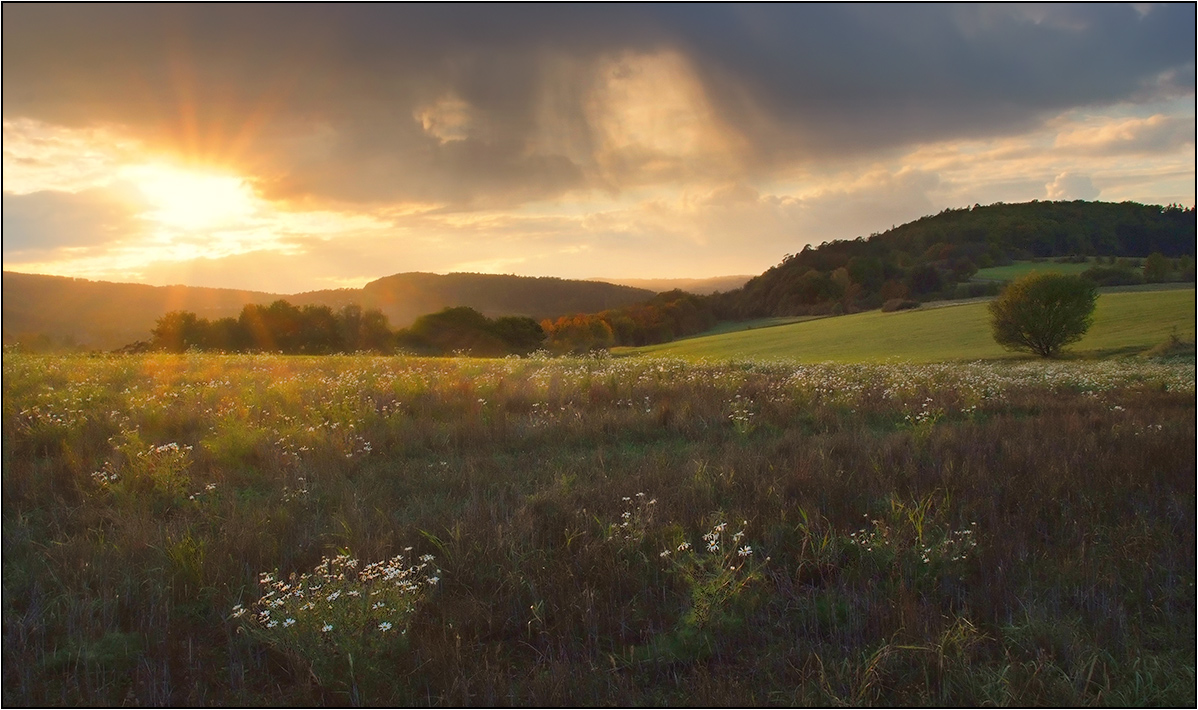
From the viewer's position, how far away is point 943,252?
10856cm

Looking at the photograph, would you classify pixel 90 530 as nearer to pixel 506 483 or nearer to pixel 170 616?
Result: pixel 170 616

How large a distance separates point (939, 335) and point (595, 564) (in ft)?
173

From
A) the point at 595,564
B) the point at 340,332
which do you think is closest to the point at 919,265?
the point at 340,332

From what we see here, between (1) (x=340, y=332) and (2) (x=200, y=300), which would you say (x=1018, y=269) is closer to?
(1) (x=340, y=332)

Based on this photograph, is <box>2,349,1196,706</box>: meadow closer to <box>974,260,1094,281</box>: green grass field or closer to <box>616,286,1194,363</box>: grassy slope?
<box>616,286,1194,363</box>: grassy slope

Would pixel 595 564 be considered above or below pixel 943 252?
below

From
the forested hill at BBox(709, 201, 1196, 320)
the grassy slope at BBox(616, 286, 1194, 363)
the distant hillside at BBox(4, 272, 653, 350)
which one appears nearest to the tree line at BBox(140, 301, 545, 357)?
the distant hillside at BBox(4, 272, 653, 350)

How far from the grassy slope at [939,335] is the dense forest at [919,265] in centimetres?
1679

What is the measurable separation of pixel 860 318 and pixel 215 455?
6757cm

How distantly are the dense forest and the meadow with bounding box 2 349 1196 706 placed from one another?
2480 inches

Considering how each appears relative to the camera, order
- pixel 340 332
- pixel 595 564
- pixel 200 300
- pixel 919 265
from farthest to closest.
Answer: pixel 919 265
pixel 200 300
pixel 340 332
pixel 595 564

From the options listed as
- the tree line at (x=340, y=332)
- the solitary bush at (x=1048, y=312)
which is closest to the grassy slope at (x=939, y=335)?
the solitary bush at (x=1048, y=312)

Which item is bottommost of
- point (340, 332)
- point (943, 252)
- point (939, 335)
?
point (939, 335)

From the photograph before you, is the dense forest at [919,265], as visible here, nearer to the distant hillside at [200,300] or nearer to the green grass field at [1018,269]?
the green grass field at [1018,269]
